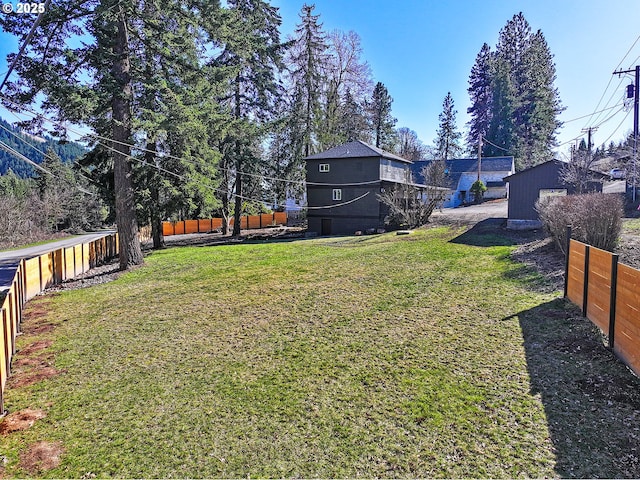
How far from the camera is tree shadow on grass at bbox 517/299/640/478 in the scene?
3.35 m

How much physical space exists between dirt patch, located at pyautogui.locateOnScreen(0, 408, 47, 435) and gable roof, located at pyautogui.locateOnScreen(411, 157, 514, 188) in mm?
38617

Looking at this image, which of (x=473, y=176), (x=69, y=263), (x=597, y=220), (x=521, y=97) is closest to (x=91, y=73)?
(x=69, y=263)

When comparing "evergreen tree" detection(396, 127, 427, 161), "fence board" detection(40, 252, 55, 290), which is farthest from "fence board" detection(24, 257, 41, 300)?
"evergreen tree" detection(396, 127, 427, 161)

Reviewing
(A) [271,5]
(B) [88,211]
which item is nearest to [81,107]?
(A) [271,5]

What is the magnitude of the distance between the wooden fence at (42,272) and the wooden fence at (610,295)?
27.3ft

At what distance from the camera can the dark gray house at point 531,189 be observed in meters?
16.5

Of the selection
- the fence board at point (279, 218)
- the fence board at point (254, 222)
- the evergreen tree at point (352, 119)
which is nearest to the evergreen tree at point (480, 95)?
the evergreen tree at point (352, 119)

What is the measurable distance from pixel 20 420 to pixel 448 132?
6032 centimetres

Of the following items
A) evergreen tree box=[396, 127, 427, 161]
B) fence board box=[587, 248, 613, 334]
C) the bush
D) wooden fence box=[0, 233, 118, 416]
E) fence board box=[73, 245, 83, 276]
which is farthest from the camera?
evergreen tree box=[396, 127, 427, 161]

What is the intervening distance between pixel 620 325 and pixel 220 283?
918 cm

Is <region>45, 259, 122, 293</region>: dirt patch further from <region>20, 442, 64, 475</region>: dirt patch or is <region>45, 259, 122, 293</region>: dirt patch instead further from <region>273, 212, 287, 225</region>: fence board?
<region>273, 212, 287, 225</region>: fence board

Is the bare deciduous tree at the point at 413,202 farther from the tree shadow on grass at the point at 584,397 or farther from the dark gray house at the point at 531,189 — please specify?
the tree shadow on grass at the point at 584,397

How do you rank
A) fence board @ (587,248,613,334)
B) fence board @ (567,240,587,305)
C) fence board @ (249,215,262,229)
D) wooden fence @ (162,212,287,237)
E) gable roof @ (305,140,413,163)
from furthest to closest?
fence board @ (249,215,262,229), wooden fence @ (162,212,287,237), gable roof @ (305,140,413,163), fence board @ (567,240,587,305), fence board @ (587,248,613,334)

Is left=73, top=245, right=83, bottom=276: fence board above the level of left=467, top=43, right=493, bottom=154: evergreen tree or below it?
below
